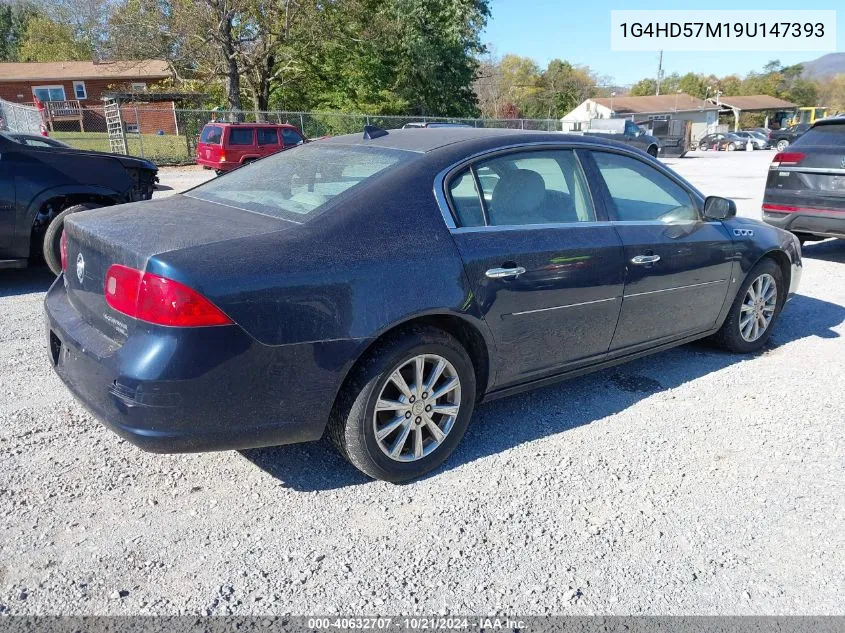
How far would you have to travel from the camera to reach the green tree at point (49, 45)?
5806cm

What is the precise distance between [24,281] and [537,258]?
5.70m

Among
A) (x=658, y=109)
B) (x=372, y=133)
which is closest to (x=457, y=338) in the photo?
(x=372, y=133)

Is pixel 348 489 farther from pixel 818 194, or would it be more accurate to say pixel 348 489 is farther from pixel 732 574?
pixel 818 194

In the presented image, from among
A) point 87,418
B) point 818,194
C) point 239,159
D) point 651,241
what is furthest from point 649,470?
point 239,159

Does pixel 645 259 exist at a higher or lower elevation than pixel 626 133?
lower

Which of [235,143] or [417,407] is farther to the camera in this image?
[235,143]

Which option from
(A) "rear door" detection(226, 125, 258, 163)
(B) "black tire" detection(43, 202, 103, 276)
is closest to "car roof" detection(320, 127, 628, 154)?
(B) "black tire" detection(43, 202, 103, 276)

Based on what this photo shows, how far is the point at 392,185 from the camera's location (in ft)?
10.1

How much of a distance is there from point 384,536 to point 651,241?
238 cm

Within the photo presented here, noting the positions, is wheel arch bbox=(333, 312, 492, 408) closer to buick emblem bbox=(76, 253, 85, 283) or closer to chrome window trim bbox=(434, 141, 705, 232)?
chrome window trim bbox=(434, 141, 705, 232)

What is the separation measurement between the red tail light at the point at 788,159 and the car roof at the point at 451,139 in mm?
5362

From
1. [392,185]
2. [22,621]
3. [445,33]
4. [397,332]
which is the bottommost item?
[22,621]

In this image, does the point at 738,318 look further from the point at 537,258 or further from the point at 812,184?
the point at 812,184

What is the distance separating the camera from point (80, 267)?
303cm
